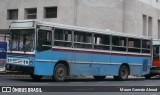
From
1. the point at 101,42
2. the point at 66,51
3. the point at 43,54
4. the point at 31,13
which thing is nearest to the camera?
the point at 43,54

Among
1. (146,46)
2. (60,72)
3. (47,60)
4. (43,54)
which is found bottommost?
(60,72)

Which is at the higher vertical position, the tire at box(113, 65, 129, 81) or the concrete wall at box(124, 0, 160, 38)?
the concrete wall at box(124, 0, 160, 38)

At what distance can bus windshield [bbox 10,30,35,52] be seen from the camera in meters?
21.6

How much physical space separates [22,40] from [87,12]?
22801mm

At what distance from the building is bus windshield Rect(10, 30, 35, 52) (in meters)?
20.4

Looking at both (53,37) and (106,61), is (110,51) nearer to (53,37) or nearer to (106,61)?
(106,61)

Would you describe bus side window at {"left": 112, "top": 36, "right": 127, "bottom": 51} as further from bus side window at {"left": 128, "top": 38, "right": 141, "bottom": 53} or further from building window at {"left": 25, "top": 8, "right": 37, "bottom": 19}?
building window at {"left": 25, "top": 8, "right": 37, "bottom": 19}

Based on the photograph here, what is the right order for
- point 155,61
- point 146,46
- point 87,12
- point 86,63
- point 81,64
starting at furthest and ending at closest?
1. point 87,12
2. point 155,61
3. point 146,46
4. point 86,63
5. point 81,64

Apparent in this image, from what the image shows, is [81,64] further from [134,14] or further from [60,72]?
[134,14]

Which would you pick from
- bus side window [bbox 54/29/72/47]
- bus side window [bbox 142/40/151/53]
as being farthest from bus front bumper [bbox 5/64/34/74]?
bus side window [bbox 142/40/151/53]

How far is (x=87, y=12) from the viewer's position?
44312 mm

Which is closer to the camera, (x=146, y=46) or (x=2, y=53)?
(x=2, y=53)

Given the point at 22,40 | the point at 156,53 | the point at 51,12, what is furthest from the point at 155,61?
the point at 51,12

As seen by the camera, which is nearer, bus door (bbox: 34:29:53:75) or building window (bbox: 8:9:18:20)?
bus door (bbox: 34:29:53:75)
